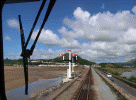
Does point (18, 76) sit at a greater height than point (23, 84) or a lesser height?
lesser

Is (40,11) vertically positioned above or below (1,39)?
above

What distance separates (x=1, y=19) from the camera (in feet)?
9.31

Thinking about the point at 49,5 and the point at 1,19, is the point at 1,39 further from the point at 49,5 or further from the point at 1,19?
the point at 49,5

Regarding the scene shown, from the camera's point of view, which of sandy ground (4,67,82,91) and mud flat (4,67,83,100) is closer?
mud flat (4,67,83,100)

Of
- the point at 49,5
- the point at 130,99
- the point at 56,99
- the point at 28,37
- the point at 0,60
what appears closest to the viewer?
the point at 0,60

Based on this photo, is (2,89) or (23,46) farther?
(23,46)

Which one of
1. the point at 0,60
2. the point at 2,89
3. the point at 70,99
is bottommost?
the point at 70,99

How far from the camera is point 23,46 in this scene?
3561mm

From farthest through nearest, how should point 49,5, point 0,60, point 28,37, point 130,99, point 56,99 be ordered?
point 56,99 < point 130,99 < point 28,37 < point 49,5 < point 0,60

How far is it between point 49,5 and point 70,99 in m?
12.1

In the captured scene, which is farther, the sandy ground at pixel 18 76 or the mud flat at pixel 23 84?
the sandy ground at pixel 18 76

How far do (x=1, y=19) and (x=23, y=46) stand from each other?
94cm

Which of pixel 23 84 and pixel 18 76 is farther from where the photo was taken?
pixel 18 76

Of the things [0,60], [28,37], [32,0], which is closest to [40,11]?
[32,0]
